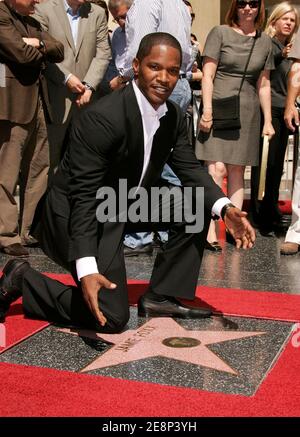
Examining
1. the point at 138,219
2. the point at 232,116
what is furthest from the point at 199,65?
the point at 138,219

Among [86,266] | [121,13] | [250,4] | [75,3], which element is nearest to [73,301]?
[86,266]

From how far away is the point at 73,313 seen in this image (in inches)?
148

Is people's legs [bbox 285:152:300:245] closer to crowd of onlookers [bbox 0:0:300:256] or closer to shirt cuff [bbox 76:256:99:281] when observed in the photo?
crowd of onlookers [bbox 0:0:300:256]

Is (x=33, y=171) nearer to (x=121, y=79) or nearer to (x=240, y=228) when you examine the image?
(x=121, y=79)

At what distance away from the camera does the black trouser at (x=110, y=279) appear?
12.2 ft

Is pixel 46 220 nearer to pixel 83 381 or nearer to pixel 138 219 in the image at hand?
pixel 138 219

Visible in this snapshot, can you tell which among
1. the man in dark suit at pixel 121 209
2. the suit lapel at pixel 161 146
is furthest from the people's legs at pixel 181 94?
the suit lapel at pixel 161 146

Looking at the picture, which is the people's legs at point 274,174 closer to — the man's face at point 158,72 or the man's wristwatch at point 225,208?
the man's wristwatch at point 225,208

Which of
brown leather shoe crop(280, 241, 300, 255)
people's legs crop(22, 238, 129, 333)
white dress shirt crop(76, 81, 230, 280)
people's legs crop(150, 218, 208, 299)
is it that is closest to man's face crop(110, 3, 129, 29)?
brown leather shoe crop(280, 241, 300, 255)

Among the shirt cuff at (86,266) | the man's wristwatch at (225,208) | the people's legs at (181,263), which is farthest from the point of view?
the people's legs at (181,263)

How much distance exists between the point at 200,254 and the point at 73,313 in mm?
751

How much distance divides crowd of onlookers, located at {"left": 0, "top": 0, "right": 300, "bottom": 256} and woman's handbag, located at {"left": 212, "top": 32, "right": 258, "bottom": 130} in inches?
0.6

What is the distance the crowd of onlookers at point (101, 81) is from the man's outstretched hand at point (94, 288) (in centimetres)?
232

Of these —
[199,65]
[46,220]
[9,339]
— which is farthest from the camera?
[199,65]
